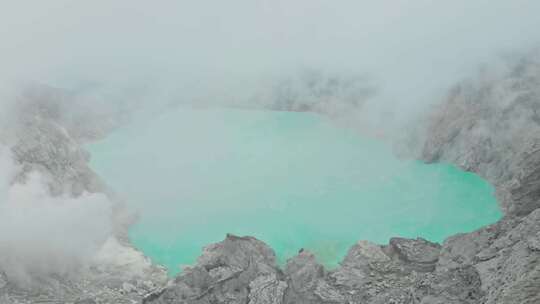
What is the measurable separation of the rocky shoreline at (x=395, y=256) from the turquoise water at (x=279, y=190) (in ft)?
9.22

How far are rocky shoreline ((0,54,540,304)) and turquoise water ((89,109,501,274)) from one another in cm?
281

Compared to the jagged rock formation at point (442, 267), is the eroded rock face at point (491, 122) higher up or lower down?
higher up

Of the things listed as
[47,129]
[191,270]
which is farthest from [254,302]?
[47,129]

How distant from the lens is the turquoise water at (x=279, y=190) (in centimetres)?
4753

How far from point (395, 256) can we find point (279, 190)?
55.2 feet

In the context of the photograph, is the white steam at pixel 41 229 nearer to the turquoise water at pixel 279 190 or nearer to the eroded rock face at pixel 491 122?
the turquoise water at pixel 279 190

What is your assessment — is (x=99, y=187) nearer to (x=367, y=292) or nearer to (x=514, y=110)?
(x=367, y=292)

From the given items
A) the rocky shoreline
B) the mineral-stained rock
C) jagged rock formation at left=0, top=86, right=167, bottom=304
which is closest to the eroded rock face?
the rocky shoreline

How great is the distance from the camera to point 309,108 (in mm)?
A: 75562

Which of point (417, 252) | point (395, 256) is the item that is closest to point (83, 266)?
point (395, 256)

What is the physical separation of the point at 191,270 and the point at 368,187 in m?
22.7

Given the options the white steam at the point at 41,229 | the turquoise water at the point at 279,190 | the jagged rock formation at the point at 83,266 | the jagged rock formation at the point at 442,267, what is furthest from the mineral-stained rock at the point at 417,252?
the white steam at the point at 41,229

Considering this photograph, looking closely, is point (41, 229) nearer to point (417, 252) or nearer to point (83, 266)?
point (83, 266)

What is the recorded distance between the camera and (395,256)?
3859 cm
